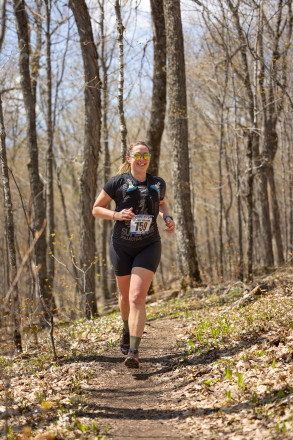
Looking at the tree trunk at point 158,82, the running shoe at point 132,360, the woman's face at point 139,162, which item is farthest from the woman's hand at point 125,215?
the tree trunk at point 158,82

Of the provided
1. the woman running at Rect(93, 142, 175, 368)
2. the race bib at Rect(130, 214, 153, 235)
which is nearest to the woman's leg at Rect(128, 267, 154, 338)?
the woman running at Rect(93, 142, 175, 368)

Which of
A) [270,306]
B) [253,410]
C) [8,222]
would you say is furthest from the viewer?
[8,222]

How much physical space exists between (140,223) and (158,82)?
800 cm

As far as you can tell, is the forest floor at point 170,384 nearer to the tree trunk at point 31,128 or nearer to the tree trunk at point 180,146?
the tree trunk at point 180,146

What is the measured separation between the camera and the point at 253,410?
3334mm

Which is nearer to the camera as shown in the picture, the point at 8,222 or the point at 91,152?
the point at 8,222

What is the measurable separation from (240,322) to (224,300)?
7.37 feet

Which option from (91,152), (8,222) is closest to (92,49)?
(91,152)

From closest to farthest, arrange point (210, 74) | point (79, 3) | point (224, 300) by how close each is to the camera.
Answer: point (224, 300)
point (79, 3)
point (210, 74)

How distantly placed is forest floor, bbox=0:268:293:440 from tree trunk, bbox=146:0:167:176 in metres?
6.19

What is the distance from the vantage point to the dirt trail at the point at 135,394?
138 inches

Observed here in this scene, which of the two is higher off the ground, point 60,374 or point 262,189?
point 262,189

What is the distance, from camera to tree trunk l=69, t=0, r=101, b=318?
887cm

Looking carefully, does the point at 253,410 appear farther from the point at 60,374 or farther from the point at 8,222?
the point at 8,222
